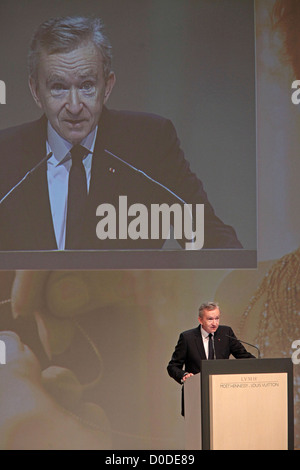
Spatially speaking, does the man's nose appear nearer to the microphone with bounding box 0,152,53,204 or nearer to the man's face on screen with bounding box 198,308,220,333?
the microphone with bounding box 0,152,53,204

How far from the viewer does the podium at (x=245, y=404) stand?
318 cm

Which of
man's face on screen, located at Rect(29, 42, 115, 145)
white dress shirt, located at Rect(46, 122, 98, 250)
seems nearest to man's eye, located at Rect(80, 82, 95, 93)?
man's face on screen, located at Rect(29, 42, 115, 145)

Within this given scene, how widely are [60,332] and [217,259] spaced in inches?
54.8

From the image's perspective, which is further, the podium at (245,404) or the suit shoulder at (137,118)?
the suit shoulder at (137,118)

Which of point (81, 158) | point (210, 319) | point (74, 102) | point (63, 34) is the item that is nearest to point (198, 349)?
point (210, 319)

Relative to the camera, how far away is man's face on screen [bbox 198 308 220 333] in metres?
4.04

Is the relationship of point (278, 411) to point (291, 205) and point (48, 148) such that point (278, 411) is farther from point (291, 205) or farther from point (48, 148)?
point (48, 148)

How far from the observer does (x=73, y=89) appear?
5.46m

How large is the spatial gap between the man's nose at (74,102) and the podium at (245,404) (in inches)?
114

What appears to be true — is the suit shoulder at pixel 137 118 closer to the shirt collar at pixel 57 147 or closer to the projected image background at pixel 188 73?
the projected image background at pixel 188 73

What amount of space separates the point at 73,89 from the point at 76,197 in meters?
0.87

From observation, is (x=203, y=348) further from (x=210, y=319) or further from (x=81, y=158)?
(x=81, y=158)

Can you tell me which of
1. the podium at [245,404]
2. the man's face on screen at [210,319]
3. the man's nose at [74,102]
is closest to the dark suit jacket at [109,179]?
the man's nose at [74,102]

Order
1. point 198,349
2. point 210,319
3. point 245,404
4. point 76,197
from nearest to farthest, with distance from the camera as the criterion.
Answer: point 245,404, point 210,319, point 198,349, point 76,197
